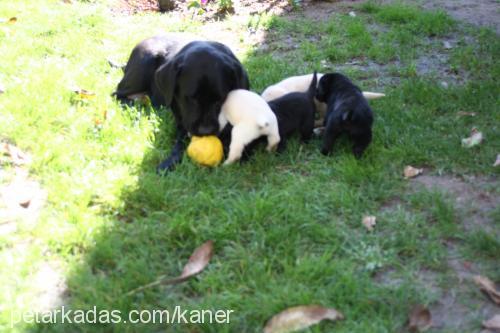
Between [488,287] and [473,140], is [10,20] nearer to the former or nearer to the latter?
[473,140]

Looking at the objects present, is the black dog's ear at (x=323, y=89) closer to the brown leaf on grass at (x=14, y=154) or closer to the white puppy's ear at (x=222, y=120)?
the white puppy's ear at (x=222, y=120)

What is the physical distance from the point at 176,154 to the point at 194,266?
1300 millimetres

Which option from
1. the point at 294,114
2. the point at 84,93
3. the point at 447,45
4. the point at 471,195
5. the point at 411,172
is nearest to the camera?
the point at 471,195

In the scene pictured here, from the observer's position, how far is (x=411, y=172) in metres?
3.56

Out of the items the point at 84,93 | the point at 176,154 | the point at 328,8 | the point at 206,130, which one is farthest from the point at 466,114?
the point at 328,8

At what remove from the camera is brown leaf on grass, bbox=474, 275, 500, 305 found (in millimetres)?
2417

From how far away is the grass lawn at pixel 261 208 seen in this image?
8.14 feet

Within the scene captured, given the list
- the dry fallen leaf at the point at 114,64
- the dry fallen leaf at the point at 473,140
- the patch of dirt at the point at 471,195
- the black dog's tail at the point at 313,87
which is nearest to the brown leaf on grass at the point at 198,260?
the patch of dirt at the point at 471,195

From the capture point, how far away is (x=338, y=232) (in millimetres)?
2941

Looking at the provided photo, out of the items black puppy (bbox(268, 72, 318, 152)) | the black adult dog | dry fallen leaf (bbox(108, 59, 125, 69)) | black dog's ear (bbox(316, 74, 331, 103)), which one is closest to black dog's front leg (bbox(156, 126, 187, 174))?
the black adult dog

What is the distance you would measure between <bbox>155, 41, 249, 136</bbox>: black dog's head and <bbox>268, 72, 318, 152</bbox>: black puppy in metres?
0.37

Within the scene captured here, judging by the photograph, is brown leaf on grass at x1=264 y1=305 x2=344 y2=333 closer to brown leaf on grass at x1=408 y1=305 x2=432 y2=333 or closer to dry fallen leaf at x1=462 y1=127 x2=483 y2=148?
brown leaf on grass at x1=408 y1=305 x2=432 y2=333

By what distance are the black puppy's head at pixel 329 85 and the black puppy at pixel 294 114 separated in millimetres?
208

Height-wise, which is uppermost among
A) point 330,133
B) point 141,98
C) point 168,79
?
point 168,79
